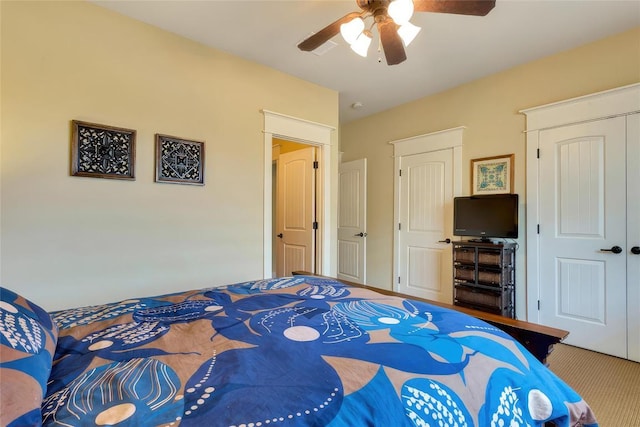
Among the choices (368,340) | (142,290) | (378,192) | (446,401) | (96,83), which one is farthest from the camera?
(378,192)

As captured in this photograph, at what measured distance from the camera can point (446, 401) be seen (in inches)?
31.3

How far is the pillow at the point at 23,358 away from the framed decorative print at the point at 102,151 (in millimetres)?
1394

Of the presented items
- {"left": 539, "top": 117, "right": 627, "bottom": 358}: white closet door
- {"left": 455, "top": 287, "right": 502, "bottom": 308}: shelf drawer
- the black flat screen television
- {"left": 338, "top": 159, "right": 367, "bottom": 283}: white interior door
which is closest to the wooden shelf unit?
{"left": 455, "top": 287, "right": 502, "bottom": 308}: shelf drawer

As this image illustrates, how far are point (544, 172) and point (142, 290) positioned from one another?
370cm

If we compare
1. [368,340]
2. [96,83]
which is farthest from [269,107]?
[368,340]

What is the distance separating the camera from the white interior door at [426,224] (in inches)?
146

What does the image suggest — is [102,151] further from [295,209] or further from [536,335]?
[536,335]

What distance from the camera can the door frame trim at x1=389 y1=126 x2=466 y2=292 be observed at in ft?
11.9

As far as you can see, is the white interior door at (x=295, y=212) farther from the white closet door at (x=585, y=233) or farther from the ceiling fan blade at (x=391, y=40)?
the white closet door at (x=585, y=233)

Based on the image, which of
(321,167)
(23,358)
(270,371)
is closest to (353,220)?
(321,167)

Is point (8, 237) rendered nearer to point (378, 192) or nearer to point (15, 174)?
point (15, 174)

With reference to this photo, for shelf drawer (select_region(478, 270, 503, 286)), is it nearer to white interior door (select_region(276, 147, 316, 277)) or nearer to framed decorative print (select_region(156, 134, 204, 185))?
white interior door (select_region(276, 147, 316, 277))

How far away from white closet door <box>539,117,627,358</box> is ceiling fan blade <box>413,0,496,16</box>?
192 centimetres

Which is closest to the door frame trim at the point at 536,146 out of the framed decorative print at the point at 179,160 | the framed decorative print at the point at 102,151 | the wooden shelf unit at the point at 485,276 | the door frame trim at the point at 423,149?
the wooden shelf unit at the point at 485,276
